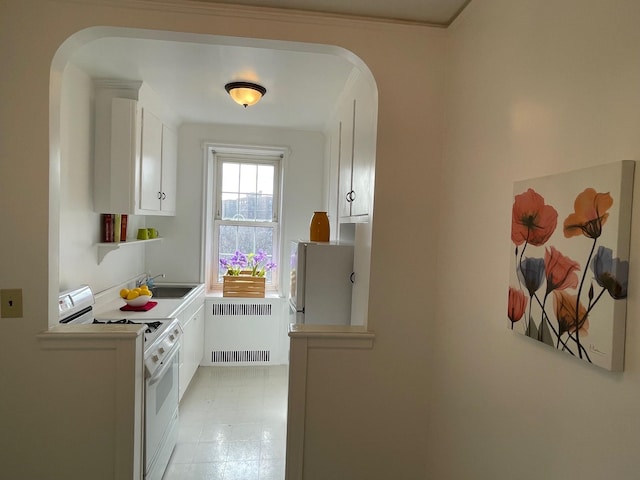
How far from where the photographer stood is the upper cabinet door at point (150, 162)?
2.62 m

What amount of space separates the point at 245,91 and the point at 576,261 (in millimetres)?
2219

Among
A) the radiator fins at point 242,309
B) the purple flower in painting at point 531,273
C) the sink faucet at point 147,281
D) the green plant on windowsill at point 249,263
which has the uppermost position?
the purple flower in painting at point 531,273

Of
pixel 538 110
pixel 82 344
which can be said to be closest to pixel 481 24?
pixel 538 110

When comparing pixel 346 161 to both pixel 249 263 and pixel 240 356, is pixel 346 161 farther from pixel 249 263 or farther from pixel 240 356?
pixel 240 356

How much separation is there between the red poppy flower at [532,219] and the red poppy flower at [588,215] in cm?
5

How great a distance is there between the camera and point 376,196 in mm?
1637

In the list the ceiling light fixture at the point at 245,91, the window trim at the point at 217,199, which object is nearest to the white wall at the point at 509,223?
the ceiling light fixture at the point at 245,91

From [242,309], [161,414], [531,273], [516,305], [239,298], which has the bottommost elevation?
[161,414]

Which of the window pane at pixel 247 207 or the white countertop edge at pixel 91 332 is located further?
the window pane at pixel 247 207

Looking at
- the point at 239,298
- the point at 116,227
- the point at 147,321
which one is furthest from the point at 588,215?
the point at 239,298

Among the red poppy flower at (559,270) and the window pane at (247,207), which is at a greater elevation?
the window pane at (247,207)

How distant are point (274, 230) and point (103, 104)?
1.97m

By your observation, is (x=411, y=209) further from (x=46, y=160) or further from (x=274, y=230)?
(x=274, y=230)

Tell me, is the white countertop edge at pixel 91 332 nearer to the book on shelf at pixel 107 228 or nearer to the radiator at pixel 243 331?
the book on shelf at pixel 107 228
